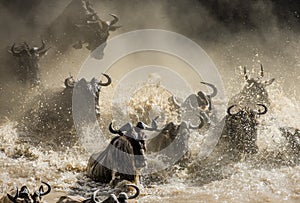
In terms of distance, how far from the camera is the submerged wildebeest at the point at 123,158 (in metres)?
8.65

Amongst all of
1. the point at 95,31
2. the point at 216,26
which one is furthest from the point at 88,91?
the point at 216,26

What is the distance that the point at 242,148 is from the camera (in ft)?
33.7

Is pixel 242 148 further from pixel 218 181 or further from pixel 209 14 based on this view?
pixel 209 14

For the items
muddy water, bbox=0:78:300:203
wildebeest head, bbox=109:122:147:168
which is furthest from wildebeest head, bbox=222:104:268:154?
wildebeest head, bbox=109:122:147:168

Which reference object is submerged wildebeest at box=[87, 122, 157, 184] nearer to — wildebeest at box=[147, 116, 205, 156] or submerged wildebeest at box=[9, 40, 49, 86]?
wildebeest at box=[147, 116, 205, 156]

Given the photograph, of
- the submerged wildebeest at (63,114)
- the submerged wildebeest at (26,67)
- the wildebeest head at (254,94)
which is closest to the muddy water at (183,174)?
the submerged wildebeest at (63,114)

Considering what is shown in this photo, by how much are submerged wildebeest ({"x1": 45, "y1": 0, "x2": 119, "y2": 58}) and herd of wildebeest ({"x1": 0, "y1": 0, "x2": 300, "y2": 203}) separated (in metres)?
1.54

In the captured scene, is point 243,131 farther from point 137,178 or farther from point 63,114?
point 63,114

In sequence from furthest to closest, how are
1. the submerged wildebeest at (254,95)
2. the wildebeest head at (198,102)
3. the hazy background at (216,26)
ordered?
the hazy background at (216,26), the submerged wildebeest at (254,95), the wildebeest head at (198,102)

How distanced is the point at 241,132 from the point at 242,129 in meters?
0.07

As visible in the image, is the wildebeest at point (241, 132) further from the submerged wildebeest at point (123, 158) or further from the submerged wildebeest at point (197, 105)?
the submerged wildebeest at point (123, 158)

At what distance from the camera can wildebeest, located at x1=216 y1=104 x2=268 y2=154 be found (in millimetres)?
10281

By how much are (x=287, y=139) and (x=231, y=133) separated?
1.15 metres

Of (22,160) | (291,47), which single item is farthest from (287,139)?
(291,47)
